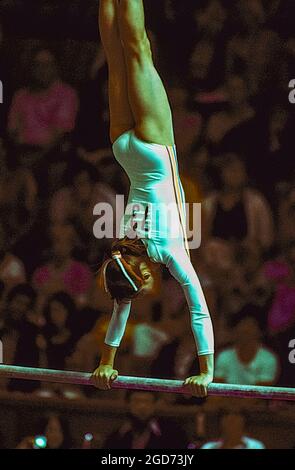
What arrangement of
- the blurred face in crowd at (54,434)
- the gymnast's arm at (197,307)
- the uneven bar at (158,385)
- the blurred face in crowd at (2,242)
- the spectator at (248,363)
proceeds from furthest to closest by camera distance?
the blurred face in crowd at (2,242), the blurred face in crowd at (54,434), the spectator at (248,363), the gymnast's arm at (197,307), the uneven bar at (158,385)

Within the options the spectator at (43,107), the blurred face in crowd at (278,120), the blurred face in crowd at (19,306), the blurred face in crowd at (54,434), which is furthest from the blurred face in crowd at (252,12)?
the blurred face in crowd at (54,434)

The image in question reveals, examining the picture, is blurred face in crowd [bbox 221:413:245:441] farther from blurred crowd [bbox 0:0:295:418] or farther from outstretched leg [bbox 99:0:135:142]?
outstretched leg [bbox 99:0:135:142]

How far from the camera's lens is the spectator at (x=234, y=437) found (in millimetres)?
2744

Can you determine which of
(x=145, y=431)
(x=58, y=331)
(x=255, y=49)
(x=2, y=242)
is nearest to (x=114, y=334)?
(x=58, y=331)

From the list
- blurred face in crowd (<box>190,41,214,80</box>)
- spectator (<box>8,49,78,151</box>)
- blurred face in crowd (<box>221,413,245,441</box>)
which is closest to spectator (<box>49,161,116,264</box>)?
spectator (<box>8,49,78,151</box>)

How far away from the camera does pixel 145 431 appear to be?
280cm

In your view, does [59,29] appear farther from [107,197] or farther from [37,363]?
[37,363]

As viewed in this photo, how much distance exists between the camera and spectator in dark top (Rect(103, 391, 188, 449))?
2.78 metres

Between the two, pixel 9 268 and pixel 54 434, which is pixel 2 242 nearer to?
pixel 9 268

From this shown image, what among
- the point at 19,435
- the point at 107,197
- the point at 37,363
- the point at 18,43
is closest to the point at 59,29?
the point at 18,43

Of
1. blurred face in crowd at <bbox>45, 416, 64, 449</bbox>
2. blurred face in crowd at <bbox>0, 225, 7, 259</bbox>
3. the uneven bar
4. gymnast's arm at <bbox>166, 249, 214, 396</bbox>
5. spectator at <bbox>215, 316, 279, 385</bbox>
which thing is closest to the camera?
the uneven bar

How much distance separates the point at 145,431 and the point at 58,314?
543 mm

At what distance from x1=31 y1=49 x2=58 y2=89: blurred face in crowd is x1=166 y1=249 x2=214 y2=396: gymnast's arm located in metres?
0.84

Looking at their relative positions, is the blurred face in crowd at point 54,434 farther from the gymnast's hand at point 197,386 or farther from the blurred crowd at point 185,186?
the gymnast's hand at point 197,386
